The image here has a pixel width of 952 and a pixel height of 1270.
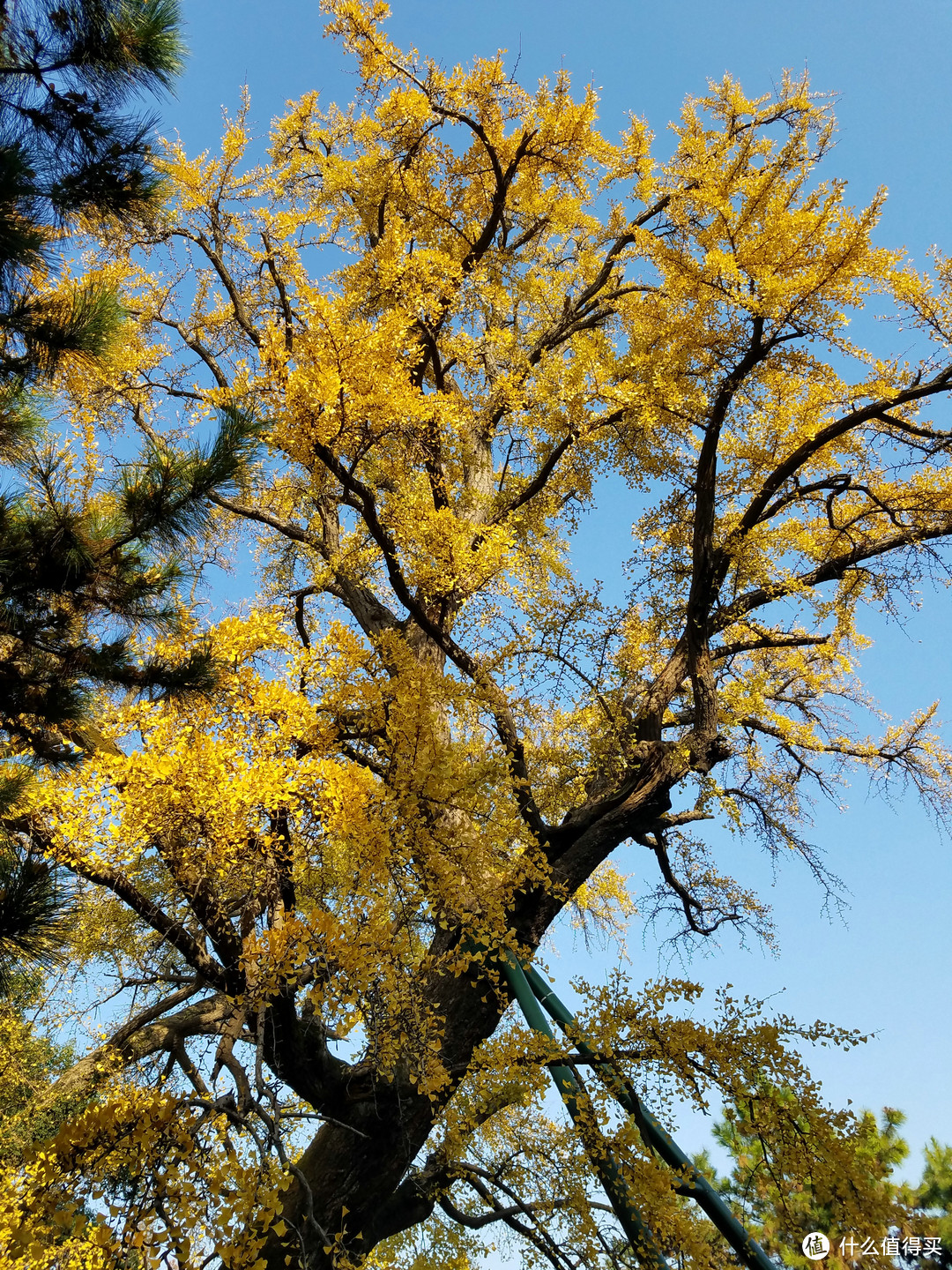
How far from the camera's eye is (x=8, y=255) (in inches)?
131

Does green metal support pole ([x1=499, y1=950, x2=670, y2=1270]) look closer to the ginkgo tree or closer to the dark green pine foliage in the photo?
the ginkgo tree

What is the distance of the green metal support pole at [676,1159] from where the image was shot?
4.46 metres

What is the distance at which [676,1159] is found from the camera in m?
4.77

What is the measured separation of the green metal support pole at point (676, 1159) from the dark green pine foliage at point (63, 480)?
297 centimetres

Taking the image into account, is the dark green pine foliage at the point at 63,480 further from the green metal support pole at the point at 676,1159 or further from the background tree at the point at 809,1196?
the background tree at the point at 809,1196

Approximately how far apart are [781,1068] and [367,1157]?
2.79 metres

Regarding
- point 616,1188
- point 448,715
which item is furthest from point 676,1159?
point 448,715

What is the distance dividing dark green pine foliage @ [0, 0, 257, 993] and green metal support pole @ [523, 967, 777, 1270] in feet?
9.75

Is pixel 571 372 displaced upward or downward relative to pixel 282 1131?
upward

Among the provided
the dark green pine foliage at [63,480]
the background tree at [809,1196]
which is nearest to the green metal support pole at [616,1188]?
the dark green pine foliage at [63,480]

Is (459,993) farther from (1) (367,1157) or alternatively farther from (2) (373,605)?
(2) (373,605)

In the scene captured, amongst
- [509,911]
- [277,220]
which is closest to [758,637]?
[509,911]

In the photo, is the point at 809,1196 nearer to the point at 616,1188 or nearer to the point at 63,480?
the point at 616,1188

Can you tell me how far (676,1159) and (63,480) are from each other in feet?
16.5
